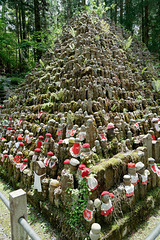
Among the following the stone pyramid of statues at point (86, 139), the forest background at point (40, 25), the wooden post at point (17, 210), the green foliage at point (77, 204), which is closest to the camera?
the wooden post at point (17, 210)

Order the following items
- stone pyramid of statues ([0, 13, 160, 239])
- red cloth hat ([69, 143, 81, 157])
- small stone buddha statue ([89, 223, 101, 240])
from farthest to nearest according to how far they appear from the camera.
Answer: red cloth hat ([69, 143, 81, 157])
stone pyramid of statues ([0, 13, 160, 239])
small stone buddha statue ([89, 223, 101, 240])

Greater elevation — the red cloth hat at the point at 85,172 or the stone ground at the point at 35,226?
the red cloth hat at the point at 85,172

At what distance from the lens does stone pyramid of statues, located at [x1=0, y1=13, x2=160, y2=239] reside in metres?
2.43

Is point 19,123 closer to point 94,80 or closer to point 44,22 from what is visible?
point 94,80

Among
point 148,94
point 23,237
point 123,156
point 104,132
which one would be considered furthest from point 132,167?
point 148,94

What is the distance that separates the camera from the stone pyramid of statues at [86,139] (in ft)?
7.97

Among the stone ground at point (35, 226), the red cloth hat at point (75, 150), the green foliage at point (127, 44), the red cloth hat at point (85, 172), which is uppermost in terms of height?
the green foliage at point (127, 44)

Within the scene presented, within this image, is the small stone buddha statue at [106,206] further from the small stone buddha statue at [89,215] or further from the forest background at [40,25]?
the forest background at [40,25]

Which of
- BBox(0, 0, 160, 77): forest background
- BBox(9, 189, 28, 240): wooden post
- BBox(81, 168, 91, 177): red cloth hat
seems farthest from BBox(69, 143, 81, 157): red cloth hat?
BBox(0, 0, 160, 77): forest background

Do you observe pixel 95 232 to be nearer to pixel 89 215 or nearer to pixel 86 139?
pixel 89 215

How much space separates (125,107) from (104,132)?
1596 mm

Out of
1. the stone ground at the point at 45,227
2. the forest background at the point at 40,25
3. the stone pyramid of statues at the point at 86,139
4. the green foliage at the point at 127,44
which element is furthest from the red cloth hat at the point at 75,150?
the forest background at the point at 40,25

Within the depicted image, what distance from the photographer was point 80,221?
2258mm

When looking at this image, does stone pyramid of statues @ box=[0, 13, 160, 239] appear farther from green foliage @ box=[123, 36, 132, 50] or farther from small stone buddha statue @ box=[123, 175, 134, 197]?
green foliage @ box=[123, 36, 132, 50]
